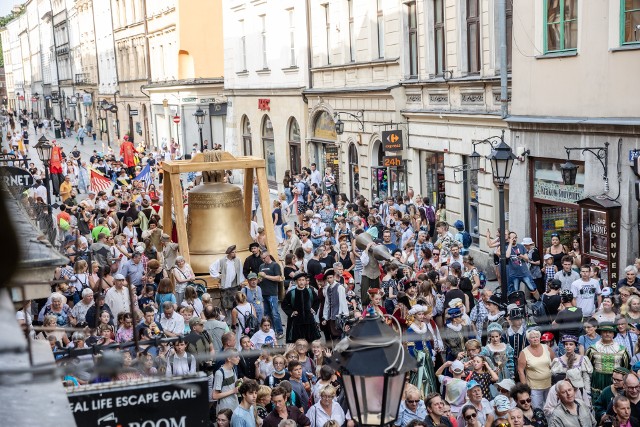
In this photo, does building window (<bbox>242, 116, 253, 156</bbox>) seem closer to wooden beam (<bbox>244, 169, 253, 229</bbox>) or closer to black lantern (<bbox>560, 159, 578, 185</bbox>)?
wooden beam (<bbox>244, 169, 253, 229</bbox>)

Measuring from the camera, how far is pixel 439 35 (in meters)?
24.0

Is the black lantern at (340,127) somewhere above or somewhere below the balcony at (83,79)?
below

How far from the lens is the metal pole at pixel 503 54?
2012 centimetres

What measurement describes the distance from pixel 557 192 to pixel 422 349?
8743mm

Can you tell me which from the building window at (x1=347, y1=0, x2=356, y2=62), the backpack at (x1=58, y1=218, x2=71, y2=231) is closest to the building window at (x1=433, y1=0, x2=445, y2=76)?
the building window at (x1=347, y1=0, x2=356, y2=62)

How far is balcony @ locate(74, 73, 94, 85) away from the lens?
81312mm

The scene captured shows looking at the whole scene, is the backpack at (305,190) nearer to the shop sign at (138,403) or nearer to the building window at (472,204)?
the building window at (472,204)

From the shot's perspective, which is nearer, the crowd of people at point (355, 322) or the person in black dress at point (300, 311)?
Answer: the crowd of people at point (355, 322)

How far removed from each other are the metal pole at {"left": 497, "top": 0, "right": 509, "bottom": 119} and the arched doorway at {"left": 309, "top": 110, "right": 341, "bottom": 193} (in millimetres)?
11321

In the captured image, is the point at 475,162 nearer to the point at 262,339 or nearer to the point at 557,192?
the point at 557,192

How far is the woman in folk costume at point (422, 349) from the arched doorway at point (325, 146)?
19.7m

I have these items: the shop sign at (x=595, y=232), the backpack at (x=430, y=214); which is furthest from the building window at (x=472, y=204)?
the shop sign at (x=595, y=232)

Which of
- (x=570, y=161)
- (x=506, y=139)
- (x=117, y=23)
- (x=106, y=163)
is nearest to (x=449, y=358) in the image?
(x=570, y=161)

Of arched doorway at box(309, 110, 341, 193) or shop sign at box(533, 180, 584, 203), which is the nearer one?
shop sign at box(533, 180, 584, 203)
